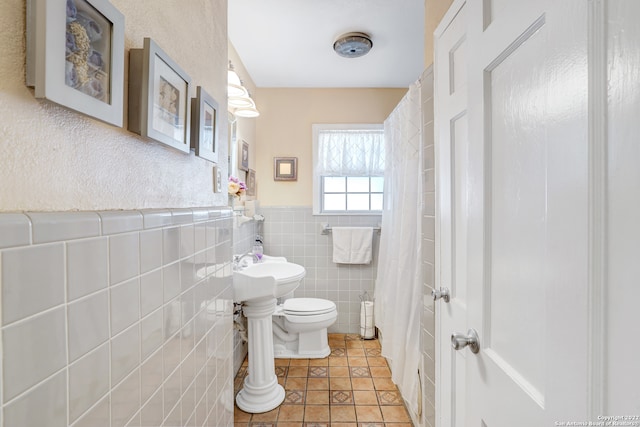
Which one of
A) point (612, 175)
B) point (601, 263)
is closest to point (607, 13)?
point (612, 175)

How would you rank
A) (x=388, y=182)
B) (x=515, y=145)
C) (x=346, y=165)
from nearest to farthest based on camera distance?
(x=515, y=145) < (x=388, y=182) < (x=346, y=165)

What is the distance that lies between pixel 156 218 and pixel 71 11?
0.39m

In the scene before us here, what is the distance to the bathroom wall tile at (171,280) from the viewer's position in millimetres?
719

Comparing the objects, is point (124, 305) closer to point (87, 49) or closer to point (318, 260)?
point (87, 49)

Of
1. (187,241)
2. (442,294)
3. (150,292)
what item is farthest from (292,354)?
(150,292)

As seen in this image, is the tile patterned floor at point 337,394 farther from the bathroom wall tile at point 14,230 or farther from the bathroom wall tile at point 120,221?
the bathroom wall tile at point 14,230

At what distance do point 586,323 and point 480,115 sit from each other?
0.53 m

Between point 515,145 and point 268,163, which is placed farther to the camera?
point 268,163

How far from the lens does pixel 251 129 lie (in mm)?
2742

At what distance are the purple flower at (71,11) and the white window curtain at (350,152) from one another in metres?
2.51

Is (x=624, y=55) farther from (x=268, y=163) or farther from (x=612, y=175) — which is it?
(x=268, y=163)

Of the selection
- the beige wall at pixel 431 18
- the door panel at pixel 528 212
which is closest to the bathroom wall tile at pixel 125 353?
the door panel at pixel 528 212

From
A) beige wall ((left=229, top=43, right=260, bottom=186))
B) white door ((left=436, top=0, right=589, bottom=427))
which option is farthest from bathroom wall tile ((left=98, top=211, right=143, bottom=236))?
beige wall ((left=229, top=43, right=260, bottom=186))

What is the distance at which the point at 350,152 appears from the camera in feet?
9.59
